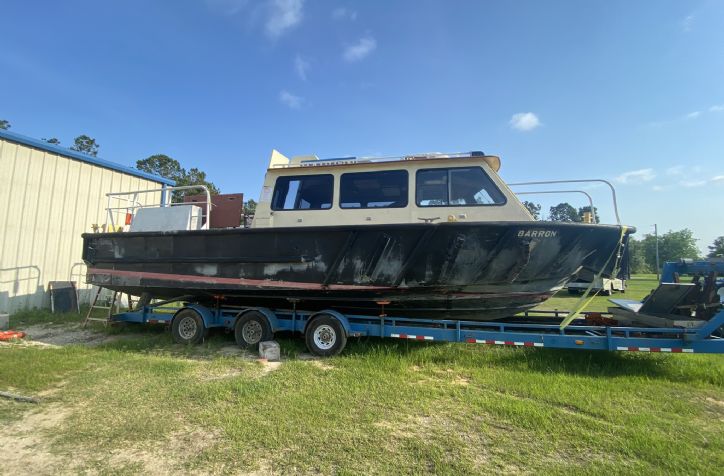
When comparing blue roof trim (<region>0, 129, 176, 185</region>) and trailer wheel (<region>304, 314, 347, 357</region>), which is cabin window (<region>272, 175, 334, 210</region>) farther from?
blue roof trim (<region>0, 129, 176, 185</region>)

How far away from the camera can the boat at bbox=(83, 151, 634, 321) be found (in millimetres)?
4938

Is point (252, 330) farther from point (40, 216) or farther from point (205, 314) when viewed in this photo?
point (40, 216)

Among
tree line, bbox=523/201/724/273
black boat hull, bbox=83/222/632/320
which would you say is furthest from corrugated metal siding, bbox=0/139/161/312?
tree line, bbox=523/201/724/273

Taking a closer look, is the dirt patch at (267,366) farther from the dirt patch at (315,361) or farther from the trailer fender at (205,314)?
the trailer fender at (205,314)

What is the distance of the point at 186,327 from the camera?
20.0 ft

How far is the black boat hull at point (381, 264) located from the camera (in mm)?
4895

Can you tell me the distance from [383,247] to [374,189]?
977 millimetres

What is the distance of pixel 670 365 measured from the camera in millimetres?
4801

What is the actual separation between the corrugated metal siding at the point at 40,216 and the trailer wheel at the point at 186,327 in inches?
201

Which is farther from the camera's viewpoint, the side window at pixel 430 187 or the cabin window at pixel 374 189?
the cabin window at pixel 374 189

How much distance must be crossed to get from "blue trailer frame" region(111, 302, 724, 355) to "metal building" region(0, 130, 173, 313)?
4292 millimetres

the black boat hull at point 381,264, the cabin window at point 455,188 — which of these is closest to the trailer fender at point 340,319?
the black boat hull at point 381,264

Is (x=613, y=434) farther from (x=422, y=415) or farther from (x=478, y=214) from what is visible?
(x=478, y=214)

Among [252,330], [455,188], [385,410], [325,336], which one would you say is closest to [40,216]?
[252,330]
